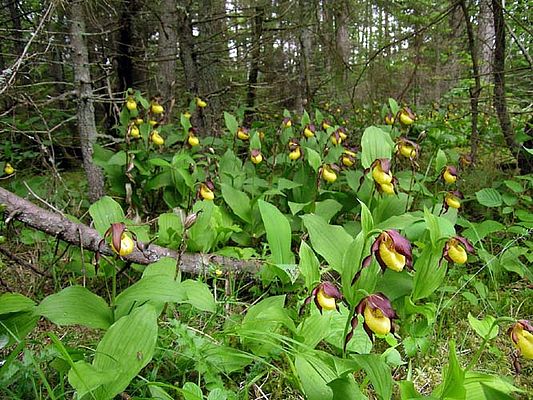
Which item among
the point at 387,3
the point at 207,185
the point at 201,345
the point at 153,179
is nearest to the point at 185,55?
the point at 153,179

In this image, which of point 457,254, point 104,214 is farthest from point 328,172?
point 104,214

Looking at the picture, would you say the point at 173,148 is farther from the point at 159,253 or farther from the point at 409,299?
the point at 409,299

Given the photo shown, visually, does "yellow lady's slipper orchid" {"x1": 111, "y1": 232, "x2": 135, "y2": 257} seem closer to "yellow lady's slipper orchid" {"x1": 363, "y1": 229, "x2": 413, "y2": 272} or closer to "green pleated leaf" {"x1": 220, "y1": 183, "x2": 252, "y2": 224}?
"yellow lady's slipper orchid" {"x1": 363, "y1": 229, "x2": 413, "y2": 272}

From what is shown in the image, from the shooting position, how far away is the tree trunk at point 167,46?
12.8 feet

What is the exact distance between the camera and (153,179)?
2.83 meters

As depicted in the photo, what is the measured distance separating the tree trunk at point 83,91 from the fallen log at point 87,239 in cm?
124

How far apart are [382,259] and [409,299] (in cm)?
50

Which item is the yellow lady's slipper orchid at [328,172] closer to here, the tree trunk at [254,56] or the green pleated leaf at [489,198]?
the green pleated leaf at [489,198]

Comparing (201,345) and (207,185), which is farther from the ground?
(207,185)

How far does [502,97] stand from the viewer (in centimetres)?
293

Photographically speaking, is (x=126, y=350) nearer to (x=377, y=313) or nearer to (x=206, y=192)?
(x=377, y=313)

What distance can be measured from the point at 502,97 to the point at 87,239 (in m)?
2.80

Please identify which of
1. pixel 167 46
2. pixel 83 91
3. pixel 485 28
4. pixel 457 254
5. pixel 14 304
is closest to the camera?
pixel 14 304

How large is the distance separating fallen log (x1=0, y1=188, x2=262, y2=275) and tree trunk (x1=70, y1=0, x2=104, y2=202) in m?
1.24
